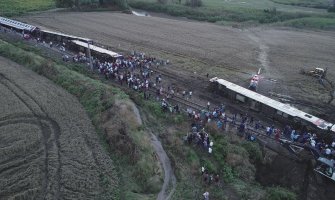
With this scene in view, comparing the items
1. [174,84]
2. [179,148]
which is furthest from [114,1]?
[179,148]

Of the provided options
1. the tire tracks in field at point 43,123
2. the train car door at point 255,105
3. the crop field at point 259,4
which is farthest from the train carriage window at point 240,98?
the crop field at point 259,4

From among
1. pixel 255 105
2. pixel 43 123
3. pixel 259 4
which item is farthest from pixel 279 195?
pixel 259 4

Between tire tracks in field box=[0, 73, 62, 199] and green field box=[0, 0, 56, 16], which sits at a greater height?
green field box=[0, 0, 56, 16]

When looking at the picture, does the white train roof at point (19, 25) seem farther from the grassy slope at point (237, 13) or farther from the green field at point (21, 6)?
the grassy slope at point (237, 13)

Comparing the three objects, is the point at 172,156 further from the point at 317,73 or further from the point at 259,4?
the point at 259,4

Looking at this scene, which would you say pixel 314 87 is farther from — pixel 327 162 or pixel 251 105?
pixel 327 162

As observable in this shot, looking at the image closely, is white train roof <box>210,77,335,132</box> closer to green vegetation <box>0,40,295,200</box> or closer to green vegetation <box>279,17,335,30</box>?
green vegetation <box>0,40,295,200</box>

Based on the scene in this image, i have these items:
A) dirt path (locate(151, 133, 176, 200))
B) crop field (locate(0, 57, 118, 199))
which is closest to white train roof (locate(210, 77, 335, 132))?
dirt path (locate(151, 133, 176, 200))
